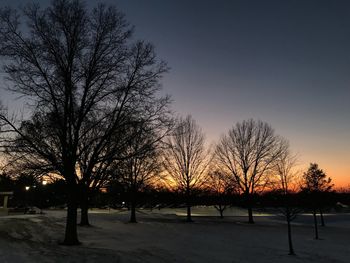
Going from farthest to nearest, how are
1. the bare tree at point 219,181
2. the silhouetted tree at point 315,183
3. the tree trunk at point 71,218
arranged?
the bare tree at point 219,181
the silhouetted tree at point 315,183
the tree trunk at point 71,218

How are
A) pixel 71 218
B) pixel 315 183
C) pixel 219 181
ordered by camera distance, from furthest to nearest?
pixel 219 181 → pixel 315 183 → pixel 71 218

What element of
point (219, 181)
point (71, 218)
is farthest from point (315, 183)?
point (71, 218)

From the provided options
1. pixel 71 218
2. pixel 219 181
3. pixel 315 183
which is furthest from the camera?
pixel 219 181

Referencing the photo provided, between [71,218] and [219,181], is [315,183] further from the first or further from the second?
[71,218]

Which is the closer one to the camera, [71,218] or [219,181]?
[71,218]

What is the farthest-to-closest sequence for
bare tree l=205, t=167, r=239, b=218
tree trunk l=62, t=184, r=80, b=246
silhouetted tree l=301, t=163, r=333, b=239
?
1. bare tree l=205, t=167, r=239, b=218
2. silhouetted tree l=301, t=163, r=333, b=239
3. tree trunk l=62, t=184, r=80, b=246

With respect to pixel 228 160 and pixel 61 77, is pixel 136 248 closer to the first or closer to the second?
pixel 61 77

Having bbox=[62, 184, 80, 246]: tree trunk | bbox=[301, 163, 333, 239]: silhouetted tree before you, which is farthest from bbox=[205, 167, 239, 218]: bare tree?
bbox=[62, 184, 80, 246]: tree trunk

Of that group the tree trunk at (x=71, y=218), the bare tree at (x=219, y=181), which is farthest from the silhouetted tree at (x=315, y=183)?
the tree trunk at (x=71, y=218)

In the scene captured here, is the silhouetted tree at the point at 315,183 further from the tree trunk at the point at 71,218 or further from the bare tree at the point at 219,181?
the tree trunk at the point at 71,218

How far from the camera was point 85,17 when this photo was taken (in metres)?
17.0

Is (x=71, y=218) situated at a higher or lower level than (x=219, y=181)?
lower

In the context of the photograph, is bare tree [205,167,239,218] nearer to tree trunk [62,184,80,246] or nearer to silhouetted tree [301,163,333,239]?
silhouetted tree [301,163,333,239]

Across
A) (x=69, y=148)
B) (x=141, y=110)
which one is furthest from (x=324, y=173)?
(x=69, y=148)
